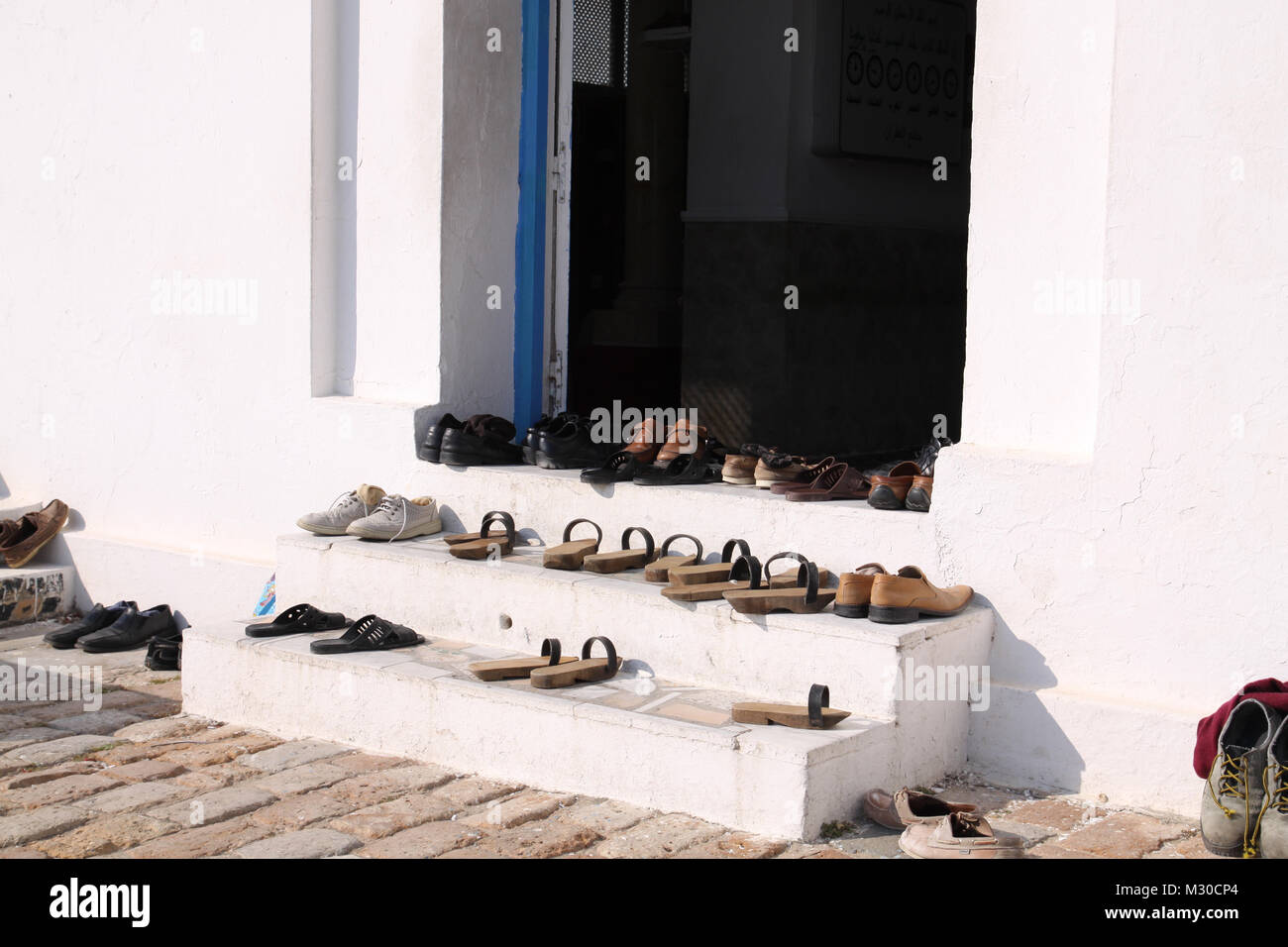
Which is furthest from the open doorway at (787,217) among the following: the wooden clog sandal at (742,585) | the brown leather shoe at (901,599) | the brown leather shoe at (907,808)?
the brown leather shoe at (907,808)

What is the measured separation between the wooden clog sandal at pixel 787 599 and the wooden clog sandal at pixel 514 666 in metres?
0.63

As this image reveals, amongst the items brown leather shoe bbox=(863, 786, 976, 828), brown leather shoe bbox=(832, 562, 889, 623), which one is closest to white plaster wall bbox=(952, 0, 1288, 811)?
brown leather shoe bbox=(832, 562, 889, 623)

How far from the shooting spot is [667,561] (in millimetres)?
5281

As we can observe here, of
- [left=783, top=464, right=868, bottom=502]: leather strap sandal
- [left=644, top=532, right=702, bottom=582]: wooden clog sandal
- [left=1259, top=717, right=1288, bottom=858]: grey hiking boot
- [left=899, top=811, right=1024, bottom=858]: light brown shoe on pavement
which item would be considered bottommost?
[left=899, top=811, right=1024, bottom=858]: light brown shoe on pavement

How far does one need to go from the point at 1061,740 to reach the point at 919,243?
557 centimetres

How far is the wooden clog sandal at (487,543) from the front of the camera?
18.2 ft

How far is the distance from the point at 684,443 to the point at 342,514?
4.68ft

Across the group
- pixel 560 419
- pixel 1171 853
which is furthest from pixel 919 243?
pixel 1171 853

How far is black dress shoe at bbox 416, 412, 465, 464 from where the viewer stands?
6.09m

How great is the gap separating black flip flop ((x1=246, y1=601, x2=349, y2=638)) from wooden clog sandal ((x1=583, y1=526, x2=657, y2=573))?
3.35 ft

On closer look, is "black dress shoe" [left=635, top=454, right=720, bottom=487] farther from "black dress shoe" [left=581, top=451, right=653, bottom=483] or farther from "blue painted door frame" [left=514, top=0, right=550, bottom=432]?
"blue painted door frame" [left=514, top=0, right=550, bottom=432]

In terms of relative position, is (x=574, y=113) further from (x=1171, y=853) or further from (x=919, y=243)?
(x=1171, y=853)
